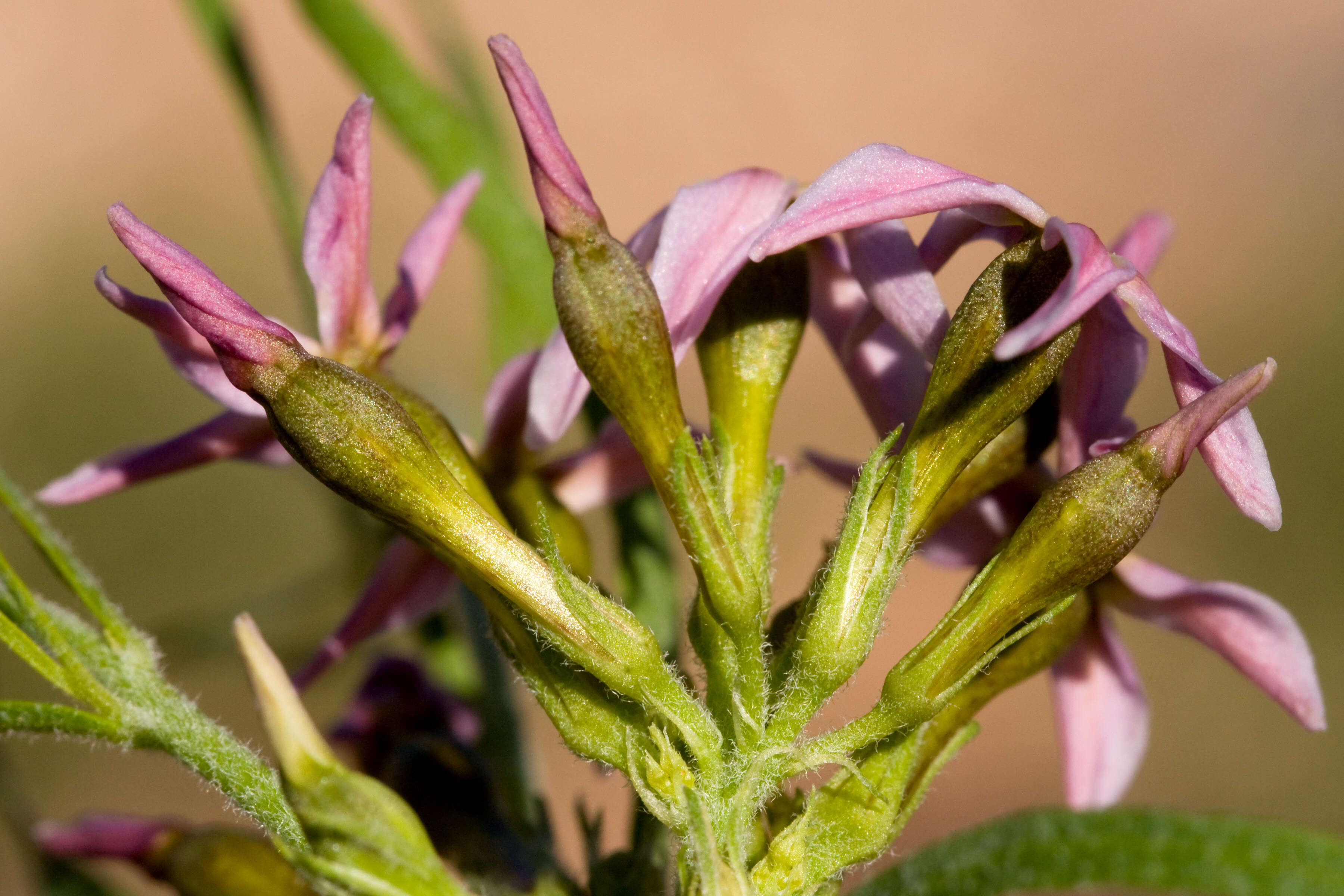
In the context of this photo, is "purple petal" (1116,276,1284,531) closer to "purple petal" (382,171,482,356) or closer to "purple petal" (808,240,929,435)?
"purple petal" (808,240,929,435)

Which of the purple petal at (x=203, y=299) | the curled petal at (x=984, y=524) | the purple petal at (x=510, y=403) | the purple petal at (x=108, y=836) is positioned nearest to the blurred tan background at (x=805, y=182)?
the purple petal at (x=108, y=836)

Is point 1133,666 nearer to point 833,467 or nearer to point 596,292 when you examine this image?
point 833,467

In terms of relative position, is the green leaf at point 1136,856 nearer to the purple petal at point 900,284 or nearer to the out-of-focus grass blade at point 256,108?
the purple petal at point 900,284

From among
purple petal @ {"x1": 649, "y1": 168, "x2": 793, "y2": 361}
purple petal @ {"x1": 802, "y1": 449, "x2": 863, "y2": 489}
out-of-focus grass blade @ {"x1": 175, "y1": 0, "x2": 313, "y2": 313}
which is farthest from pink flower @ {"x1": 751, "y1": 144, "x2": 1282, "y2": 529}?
out-of-focus grass blade @ {"x1": 175, "y1": 0, "x2": 313, "y2": 313}

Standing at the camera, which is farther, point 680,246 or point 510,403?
point 510,403

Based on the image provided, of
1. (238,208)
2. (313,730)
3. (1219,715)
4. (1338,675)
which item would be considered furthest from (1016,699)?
(313,730)

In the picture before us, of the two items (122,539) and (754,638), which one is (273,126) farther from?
(122,539)

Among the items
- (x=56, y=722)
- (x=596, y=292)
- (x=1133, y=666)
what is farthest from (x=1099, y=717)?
(x=56, y=722)
